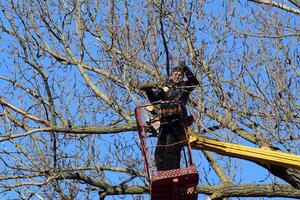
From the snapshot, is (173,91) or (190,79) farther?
(190,79)

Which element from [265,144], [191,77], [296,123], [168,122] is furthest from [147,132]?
[296,123]

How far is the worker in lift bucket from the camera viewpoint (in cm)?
763

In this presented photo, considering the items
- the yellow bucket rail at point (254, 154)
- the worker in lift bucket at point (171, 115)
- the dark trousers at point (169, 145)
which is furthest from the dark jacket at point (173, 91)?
the yellow bucket rail at point (254, 154)

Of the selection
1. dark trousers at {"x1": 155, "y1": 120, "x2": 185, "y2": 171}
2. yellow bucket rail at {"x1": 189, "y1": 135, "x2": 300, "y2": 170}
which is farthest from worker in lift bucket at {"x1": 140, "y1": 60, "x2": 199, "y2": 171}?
yellow bucket rail at {"x1": 189, "y1": 135, "x2": 300, "y2": 170}

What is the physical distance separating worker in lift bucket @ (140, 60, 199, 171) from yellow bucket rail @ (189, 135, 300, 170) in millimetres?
232

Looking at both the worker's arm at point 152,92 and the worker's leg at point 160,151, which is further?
the worker's leg at point 160,151

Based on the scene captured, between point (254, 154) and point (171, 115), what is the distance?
3.31 feet

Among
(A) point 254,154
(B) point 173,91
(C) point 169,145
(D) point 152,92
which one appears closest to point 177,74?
(B) point 173,91

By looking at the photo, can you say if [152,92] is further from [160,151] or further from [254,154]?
[254,154]

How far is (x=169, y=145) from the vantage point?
771 cm

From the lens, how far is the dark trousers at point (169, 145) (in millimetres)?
7696

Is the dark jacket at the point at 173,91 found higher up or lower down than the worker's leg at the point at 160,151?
higher up

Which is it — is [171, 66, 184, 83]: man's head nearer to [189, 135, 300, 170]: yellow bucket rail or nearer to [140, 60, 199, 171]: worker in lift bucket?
[140, 60, 199, 171]: worker in lift bucket

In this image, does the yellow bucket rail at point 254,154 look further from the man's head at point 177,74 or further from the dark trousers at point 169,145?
the man's head at point 177,74
